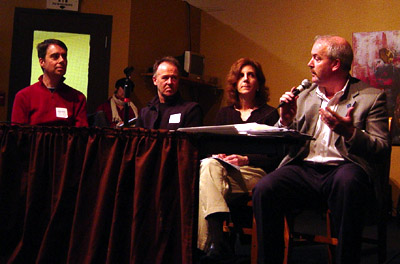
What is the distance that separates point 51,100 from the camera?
295cm

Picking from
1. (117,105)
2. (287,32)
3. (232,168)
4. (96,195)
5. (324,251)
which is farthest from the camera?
(287,32)

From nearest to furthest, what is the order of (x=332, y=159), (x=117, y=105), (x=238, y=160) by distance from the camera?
(x=332, y=159) → (x=238, y=160) → (x=117, y=105)

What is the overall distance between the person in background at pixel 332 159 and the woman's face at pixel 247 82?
0.60 m

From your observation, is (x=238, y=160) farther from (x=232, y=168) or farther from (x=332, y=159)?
(x=332, y=159)

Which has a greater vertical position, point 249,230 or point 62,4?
point 62,4

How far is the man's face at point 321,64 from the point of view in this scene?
2.14 meters

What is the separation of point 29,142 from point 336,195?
133 cm

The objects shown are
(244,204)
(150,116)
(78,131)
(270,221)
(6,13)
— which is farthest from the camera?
(6,13)

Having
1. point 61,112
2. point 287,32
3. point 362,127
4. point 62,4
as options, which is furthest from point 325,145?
point 62,4

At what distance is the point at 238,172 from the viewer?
2.32 m

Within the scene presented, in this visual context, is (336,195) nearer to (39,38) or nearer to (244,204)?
(244,204)

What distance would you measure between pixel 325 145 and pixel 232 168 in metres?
0.51

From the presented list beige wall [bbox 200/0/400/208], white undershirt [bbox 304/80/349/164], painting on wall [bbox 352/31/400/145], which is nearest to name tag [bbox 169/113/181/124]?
white undershirt [bbox 304/80/349/164]

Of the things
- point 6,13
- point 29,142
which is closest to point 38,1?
point 6,13
